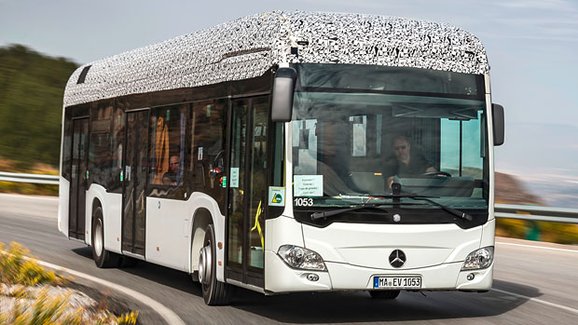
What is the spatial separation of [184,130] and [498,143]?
3.91 m

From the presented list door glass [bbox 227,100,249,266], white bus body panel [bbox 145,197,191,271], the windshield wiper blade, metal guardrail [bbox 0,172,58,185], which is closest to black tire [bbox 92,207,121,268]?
white bus body panel [bbox 145,197,191,271]

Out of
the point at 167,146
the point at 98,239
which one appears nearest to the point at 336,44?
the point at 167,146

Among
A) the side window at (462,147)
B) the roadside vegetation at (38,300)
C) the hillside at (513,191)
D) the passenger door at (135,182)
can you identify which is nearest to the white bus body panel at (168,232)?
the passenger door at (135,182)

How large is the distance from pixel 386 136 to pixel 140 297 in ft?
12.8

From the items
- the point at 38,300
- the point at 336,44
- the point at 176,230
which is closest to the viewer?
the point at 38,300

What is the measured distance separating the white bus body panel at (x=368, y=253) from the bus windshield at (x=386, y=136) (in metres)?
0.27

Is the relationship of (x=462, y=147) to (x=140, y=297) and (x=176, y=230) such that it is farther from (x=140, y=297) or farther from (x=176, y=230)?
(x=140, y=297)

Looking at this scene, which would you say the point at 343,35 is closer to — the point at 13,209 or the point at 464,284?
the point at 464,284

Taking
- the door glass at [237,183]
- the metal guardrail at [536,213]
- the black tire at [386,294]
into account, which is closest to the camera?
the door glass at [237,183]

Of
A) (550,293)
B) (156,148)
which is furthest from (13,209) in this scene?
(550,293)

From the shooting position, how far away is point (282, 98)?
10852 millimetres

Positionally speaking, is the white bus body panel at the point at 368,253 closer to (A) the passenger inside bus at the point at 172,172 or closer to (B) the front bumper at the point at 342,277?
(B) the front bumper at the point at 342,277

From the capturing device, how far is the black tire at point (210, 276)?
12922 millimetres

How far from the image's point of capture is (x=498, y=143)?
12.0 m
